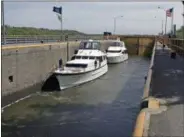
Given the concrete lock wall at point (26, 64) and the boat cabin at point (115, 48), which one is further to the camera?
the boat cabin at point (115, 48)

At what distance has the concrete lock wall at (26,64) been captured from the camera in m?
23.8

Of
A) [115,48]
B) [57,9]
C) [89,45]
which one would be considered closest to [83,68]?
[89,45]

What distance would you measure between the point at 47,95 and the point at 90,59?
35.9 ft

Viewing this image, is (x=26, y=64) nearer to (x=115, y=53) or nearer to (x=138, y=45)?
(x=115, y=53)

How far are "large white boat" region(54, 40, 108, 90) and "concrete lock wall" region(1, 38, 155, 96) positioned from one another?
1829 millimetres

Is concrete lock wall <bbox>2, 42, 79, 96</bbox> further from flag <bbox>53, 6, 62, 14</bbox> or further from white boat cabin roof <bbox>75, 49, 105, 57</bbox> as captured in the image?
flag <bbox>53, 6, 62, 14</bbox>

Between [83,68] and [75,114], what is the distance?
503 inches

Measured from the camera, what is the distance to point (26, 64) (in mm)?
27812

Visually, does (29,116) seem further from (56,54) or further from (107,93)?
(56,54)

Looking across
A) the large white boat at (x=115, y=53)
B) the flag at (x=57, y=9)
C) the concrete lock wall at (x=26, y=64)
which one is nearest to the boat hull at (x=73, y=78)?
the concrete lock wall at (x=26, y=64)

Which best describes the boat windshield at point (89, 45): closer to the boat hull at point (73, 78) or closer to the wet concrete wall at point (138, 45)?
the boat hull at point (73, 78)

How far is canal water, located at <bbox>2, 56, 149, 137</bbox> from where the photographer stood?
645 inches

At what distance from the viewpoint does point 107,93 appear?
2778cm

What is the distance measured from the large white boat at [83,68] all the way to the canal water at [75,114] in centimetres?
100
